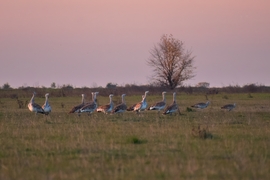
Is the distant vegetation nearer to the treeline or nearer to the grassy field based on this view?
the treeline

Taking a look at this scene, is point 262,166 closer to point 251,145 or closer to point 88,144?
point 251,145

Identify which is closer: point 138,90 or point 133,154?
point 133,154

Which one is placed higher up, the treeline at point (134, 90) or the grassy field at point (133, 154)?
the treeline at point (134, 90)

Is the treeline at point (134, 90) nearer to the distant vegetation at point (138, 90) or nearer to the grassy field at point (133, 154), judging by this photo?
the distant vegetation at point (138, 90)

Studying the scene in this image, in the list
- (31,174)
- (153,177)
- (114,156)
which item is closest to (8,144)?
(114,156)

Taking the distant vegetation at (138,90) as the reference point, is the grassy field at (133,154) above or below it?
below

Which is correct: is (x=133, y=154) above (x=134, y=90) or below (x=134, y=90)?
below

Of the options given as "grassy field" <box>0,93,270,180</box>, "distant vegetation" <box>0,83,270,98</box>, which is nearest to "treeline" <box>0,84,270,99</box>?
"distant vegetation" <box>0,83,270,98</box>

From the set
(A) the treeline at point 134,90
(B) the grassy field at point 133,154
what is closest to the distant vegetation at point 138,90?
(A) the treeline at point 134,90

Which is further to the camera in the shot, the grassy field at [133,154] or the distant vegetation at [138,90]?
the distant vegetation at [138,90]

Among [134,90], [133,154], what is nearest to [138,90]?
[134,90]

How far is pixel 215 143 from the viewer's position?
12289 mm

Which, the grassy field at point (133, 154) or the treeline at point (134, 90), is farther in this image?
the treeline at point (134, 90)

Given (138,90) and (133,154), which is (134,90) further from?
(133,154)
